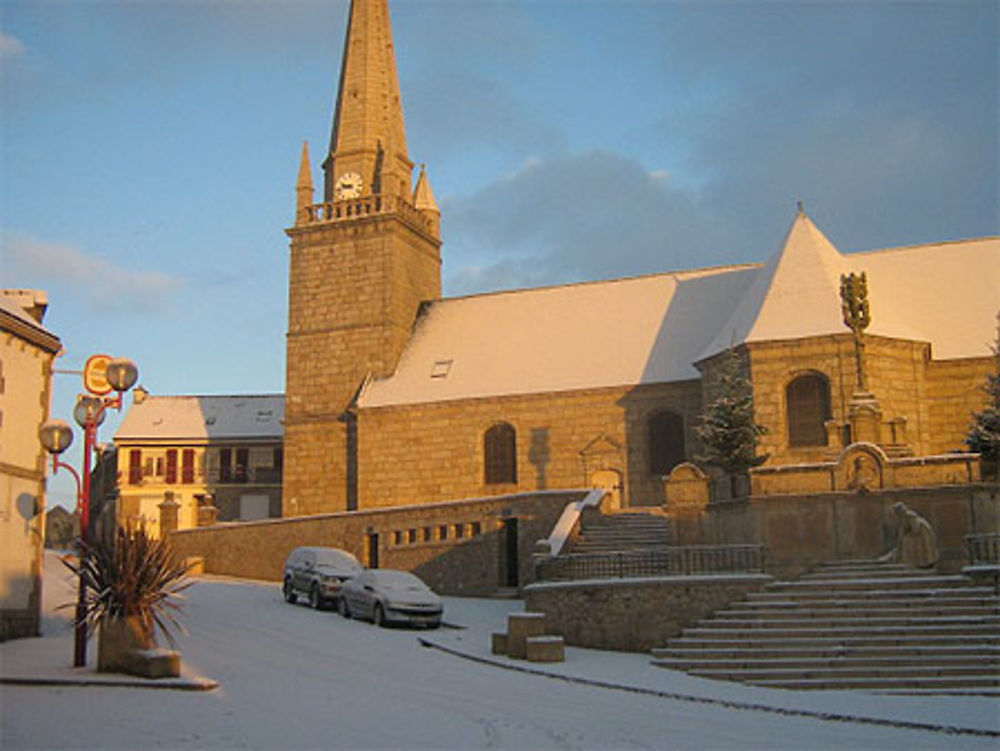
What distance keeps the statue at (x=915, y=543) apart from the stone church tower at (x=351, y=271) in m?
24.0

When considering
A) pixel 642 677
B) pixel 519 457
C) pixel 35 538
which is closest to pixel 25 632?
pixel 35 538

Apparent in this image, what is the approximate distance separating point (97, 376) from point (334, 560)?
10.6 metres

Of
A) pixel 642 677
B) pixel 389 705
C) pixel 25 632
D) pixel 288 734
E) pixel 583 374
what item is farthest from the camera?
pixel 583 374

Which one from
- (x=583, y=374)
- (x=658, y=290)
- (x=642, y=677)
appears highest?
(x=658, y=290)

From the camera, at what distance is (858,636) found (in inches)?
710

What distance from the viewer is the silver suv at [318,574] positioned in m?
A: 25.9

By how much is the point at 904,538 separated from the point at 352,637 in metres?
10.5

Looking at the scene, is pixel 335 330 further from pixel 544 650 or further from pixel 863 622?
pixel 863 622

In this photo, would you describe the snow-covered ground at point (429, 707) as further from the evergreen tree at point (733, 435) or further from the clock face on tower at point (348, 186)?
the clock face on tower at point (348, 186)

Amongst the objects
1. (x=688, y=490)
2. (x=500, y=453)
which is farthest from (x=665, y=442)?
(x=688, y=490)

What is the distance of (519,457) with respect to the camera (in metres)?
38.3

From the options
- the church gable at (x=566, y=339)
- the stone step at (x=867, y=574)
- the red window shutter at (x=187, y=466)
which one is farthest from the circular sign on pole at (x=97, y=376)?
the red window shutter at (x=187, y=466)

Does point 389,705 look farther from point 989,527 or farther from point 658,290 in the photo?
point 658,290

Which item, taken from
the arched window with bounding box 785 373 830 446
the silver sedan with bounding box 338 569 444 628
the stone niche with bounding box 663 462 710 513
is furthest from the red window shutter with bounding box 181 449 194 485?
the stone niche with bounding box 663 462 710 513
